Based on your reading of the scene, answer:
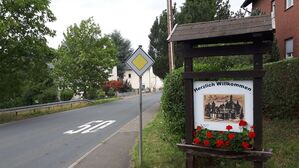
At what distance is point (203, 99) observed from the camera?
689cm

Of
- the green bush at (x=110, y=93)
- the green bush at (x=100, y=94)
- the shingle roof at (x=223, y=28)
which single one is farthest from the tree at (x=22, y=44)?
the green bush at (x=110, y=93)

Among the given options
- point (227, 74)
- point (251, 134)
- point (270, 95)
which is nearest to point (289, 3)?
point (270, 95)

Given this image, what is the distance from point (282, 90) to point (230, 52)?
5505 mm

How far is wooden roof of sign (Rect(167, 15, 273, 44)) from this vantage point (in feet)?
20.5

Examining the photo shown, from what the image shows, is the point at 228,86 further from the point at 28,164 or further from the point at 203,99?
the point at 28,164

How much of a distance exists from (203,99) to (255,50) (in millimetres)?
1319

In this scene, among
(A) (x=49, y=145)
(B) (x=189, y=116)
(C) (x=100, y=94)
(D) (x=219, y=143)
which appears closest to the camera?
(D) (x=219, y=143)

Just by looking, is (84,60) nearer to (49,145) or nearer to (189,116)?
(49,145)

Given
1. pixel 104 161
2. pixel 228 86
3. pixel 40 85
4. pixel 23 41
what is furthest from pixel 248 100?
pixel 40 85

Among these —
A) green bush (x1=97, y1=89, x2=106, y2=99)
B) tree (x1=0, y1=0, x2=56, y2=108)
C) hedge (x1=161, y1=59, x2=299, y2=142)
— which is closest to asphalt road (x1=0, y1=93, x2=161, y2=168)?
hedge (x1=161, y1=59, x2=299, y2=142)

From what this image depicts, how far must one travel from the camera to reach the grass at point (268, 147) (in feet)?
24.6

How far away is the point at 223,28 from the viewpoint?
21.8ft

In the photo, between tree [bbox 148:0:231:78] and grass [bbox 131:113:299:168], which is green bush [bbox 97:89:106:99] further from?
grass [bbox 131:113:299:168]

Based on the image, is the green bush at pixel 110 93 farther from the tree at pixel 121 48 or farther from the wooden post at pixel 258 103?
the wooden post at pixel 258 103
